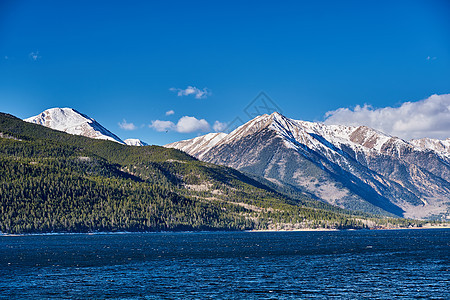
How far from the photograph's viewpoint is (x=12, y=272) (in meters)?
136

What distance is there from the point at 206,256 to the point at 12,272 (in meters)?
72.4

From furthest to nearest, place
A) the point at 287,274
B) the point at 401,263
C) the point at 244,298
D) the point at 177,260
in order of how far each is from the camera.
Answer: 1. the point at 177,260
2. the point at 401,263
3. the point at 287,274
4. the point at 244,298

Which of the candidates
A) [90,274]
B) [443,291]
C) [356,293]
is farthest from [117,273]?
[443,291]

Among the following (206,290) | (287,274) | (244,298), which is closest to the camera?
(244,298)

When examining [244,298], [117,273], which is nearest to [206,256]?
[117,273]

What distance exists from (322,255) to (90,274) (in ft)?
303

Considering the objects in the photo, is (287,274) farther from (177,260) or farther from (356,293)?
(177,260)

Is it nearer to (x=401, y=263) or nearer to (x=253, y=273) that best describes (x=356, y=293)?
(x=253, y=273)

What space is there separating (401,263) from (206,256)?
228 ft

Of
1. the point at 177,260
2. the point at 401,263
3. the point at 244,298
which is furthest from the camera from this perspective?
the point at 177,260

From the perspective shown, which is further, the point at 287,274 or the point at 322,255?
the point at 322,255

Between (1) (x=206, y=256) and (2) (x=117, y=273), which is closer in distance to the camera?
(2) (x=117, y=273)

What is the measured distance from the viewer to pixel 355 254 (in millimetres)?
192500

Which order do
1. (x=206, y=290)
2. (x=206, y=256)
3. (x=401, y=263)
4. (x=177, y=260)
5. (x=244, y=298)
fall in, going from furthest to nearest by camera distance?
1. (x=206, y=256)
2. (x=177, y=260)
3. (x=401, y=263)
4. (x=206, y=290)
5. (x=244, y=298)
